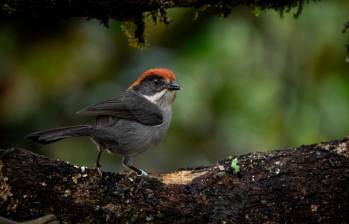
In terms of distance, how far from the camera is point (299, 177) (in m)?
4.49

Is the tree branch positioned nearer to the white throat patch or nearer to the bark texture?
the bark texture

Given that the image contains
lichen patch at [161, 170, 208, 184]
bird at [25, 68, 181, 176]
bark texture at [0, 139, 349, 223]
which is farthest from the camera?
bird at [25, 68, 181, 176]

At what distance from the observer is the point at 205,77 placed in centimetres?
718

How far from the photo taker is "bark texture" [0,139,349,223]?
4.31 metres

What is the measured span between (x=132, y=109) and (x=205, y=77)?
4.82 feet

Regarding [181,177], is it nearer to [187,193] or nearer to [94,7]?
[187,193]

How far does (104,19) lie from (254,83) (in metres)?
2.41

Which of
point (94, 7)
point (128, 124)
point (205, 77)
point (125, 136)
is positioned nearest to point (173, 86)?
point (128, 124)

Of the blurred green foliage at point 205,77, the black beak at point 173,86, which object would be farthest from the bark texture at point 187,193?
the blurred green foliage at point 205,77

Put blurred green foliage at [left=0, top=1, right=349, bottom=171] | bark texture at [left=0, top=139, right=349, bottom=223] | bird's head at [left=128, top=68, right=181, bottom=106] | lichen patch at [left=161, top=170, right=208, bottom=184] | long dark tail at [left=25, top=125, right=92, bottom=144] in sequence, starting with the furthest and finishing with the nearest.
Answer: blurred green foliage at [left=0, top=1, right=349, bottom=171] < bird's head at [left=128, top=68, right=181, bottom=106] < long dark tail at [left=25, top=125, right=92, bottom=144] < lichen patch at [left=161, top=170, right=208, bottom=184] < bark texture at [left=0, top=139, right=349, bottom=223]

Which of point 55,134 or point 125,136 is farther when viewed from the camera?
point 125,136

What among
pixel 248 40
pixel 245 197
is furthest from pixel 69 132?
pixel 248 40

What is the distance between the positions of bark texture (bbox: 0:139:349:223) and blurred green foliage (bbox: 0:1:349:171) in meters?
2.27

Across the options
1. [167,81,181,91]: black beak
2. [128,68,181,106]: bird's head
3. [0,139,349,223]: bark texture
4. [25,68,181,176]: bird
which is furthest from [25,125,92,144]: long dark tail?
[167,81,181,91]: black beak
